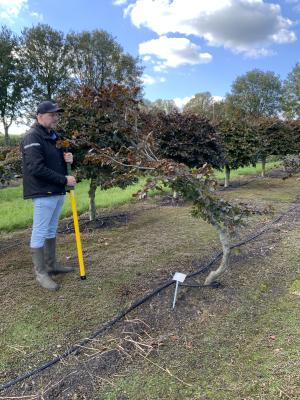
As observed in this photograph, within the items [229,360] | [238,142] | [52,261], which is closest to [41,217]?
[52,261]

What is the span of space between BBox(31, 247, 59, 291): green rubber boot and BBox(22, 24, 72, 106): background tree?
29.8 meters

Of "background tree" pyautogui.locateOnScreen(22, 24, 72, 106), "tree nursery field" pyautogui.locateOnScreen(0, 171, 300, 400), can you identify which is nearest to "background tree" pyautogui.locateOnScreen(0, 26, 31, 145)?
"background tree" pyautogui.locateOnScreen(22, 24, 72, 106)

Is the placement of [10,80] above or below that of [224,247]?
Result: above

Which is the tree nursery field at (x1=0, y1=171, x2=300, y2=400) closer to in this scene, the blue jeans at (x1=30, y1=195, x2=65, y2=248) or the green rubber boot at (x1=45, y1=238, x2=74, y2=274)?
the green rubber boot at (x1=45, y1=238, x2=74, y2=274)

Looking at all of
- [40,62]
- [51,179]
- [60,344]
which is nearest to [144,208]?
[51,179]

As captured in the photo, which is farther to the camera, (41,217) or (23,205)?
(23,205)

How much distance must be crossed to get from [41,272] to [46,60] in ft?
112

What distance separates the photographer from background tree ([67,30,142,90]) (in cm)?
3812

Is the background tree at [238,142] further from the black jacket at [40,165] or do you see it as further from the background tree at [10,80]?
the background tree at [10,80]

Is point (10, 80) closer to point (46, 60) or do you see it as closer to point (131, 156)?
point (46, 60)

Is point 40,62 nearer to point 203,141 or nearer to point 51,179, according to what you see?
point 203,141

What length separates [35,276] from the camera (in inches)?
175

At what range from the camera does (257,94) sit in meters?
54.4

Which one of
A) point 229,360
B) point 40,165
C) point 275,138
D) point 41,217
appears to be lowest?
point 229,360
